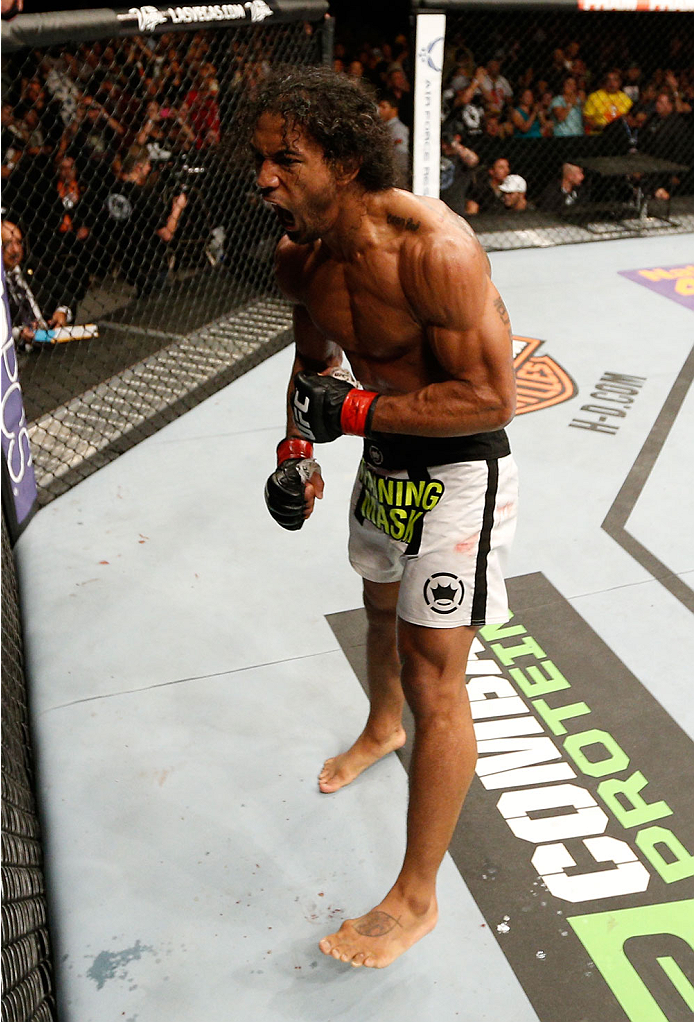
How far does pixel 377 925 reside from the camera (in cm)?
163

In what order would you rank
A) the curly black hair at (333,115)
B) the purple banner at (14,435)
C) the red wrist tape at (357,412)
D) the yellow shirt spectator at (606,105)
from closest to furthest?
the curly black hair at (333,115), the red wrist tape at (357,412), the purple banner at (14,435), the yellow shirt spectator at (606,105)

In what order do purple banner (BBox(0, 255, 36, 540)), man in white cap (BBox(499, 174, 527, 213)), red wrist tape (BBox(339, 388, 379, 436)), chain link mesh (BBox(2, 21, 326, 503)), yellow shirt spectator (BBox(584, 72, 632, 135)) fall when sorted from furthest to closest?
yellow shirt spectator (BBox(584, 72, 632, 135)) → man in white cap (BBox(499, 174, 527, 213)) → chain link mesh (BBox(2, 21, 326, 503)) → purple banner (BBox(0, 255, 36, 540)) → red wrist tape (BBox(339, 388, 379, 436))

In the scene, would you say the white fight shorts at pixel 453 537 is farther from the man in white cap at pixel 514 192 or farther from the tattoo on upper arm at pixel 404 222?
the man in white cap at pixel 514 192

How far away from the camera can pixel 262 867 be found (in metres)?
1.83

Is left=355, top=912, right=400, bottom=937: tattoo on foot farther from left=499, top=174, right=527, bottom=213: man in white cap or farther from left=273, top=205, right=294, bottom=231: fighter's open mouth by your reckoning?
left=499, top=174, right=527, bottom=213: man in white cap

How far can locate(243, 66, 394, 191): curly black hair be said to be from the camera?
1.35m

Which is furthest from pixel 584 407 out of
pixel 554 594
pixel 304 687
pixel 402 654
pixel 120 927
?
pixel 120 927

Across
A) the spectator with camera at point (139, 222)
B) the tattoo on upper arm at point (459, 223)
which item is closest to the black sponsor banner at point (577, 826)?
the tattoo on upper arm at point (459, 223)

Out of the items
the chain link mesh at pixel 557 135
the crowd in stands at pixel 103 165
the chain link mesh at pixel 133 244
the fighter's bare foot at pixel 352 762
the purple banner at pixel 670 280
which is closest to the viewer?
the fighter's bare foot at pixel 352 762

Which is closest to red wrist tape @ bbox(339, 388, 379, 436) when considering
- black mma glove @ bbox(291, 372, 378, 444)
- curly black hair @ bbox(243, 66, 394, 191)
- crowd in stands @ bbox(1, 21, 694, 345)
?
black mma glove @ bbox(291, 372, 378, 444)

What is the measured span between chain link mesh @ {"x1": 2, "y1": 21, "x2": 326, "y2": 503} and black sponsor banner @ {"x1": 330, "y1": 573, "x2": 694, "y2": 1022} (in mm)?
1866

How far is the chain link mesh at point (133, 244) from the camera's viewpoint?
3898 mm

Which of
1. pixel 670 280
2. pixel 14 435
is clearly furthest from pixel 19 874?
pixel 670 280

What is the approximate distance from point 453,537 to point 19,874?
3.21 feet
